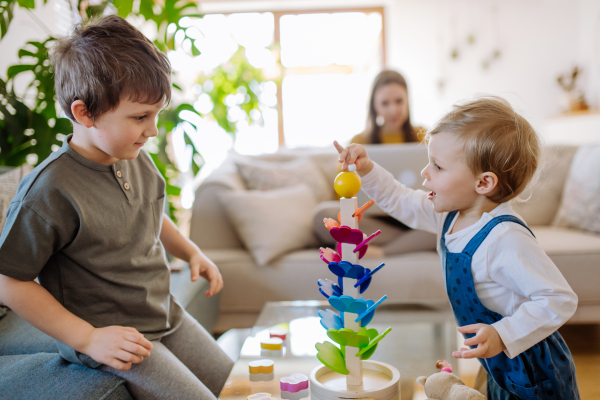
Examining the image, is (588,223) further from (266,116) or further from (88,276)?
(266,116)

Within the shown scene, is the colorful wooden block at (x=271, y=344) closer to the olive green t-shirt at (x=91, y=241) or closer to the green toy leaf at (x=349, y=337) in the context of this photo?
the olive green t-shirt at (x=91, y=241)

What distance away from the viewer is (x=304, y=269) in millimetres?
1852

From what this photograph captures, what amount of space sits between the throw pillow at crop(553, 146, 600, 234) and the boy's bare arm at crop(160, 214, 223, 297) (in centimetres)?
166

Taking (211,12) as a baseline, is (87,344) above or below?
below

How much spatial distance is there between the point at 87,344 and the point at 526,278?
0.77m

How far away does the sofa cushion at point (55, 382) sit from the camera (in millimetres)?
818

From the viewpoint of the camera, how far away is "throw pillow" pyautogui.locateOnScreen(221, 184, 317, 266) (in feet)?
6.17

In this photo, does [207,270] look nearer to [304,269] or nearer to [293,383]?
[293,383]

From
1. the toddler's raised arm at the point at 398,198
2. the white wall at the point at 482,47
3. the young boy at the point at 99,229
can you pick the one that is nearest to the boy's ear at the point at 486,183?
the toddler's raised arm at the point at 398,198

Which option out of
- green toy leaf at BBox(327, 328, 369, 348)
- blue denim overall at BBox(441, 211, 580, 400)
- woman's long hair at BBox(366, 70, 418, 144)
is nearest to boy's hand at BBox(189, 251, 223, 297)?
green toy leaf at BBox(327, 328, 369, 348)

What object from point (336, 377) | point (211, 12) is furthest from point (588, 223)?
point (211, 12)

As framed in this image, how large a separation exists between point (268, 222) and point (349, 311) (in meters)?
1.15

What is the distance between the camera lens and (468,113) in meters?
0.87

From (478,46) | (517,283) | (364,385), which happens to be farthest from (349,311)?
(478,46)
